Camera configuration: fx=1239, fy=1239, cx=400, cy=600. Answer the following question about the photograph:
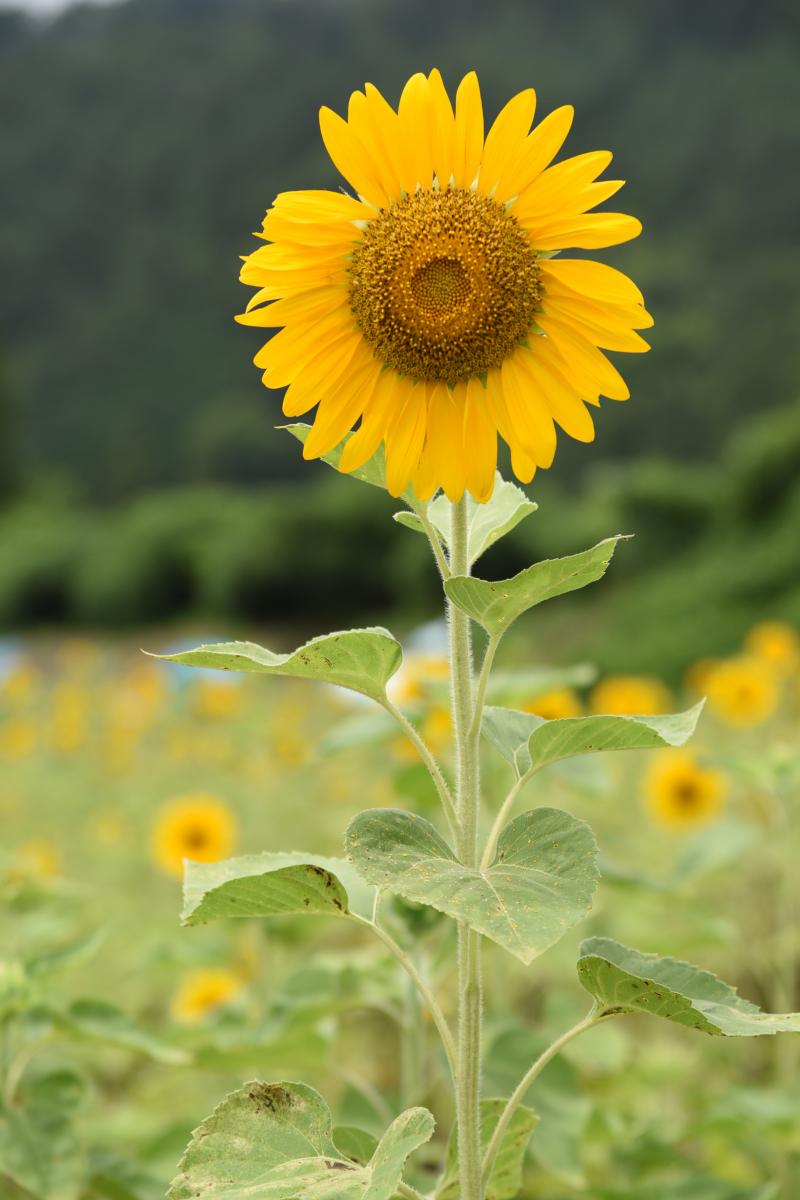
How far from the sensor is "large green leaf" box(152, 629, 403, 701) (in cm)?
69

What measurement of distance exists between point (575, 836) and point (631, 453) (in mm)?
8394

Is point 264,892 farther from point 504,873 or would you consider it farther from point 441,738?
point 441,738

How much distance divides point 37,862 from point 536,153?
154 cm

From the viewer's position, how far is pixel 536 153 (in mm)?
741

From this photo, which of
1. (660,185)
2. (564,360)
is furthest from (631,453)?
(564,360)

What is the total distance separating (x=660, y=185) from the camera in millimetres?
11305

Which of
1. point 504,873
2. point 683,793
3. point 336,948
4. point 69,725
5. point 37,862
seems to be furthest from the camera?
point 69,725

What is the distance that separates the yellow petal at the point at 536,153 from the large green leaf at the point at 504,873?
0.38 meters

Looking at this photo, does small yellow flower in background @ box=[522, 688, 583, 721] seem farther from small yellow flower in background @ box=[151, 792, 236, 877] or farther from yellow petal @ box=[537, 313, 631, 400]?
yellow petal @ box=[537, 313, 631, 400]

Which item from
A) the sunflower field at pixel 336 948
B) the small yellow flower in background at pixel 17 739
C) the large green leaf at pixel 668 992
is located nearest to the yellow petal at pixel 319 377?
the large green leaf at pixel 668 992

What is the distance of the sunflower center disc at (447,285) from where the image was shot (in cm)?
76

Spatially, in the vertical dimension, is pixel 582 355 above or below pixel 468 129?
below

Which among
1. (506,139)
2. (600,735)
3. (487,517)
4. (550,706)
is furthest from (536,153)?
(550,706)

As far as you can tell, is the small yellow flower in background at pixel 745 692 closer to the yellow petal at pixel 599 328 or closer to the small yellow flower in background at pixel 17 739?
the yellow petal at pixel 599 328
